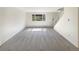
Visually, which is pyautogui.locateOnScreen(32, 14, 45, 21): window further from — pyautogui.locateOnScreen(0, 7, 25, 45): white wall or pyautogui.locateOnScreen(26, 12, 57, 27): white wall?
pyautogui.locateOnScreen(0, 7, 25, 45): white wall

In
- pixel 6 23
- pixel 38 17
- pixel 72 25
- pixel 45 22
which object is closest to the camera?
pixel 72 25

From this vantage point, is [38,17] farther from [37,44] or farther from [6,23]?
[37,44]

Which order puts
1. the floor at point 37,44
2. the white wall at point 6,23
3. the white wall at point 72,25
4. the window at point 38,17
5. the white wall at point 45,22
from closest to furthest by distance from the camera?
the floor at point 37,44 → the white wall at point 72,25 → the white wall at point 6,23 → the white wall at point 45,22 → the window at point 38,17

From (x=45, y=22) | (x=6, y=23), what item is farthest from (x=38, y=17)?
(x=6, y=23)

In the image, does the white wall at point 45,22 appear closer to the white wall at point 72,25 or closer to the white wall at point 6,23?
the white wall at point 6,23

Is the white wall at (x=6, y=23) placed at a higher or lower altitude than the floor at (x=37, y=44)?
higher

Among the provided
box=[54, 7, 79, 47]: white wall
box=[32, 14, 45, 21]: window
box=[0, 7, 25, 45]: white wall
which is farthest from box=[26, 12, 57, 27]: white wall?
box=[54, 7, 79, 47]: white wall

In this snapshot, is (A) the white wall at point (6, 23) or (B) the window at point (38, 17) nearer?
(A) the white wall at point (6, 23)

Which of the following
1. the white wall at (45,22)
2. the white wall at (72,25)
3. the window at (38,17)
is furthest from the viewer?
the window at (38,17)

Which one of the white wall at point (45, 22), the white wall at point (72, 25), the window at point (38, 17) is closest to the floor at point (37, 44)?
the white wall at point (72, 25)

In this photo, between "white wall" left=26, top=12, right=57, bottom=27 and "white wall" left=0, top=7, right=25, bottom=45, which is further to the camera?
"white wall" left=26, top=12, right=57, bottom=27
